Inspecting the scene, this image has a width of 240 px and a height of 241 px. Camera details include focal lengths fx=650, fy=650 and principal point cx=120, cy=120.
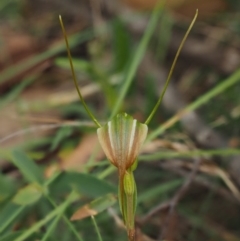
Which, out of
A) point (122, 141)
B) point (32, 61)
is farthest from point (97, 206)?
point (32, 61)

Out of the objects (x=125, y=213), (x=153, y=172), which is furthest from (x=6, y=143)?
(x=125, y=213)

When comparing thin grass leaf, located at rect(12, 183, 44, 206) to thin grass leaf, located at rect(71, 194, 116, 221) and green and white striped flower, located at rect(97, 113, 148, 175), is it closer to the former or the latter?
thin grass leaf, located at rect(71, 194, 116, 221)

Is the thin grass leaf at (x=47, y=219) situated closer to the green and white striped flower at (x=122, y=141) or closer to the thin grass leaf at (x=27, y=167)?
the thin grass leaf at (x=27, y=167)

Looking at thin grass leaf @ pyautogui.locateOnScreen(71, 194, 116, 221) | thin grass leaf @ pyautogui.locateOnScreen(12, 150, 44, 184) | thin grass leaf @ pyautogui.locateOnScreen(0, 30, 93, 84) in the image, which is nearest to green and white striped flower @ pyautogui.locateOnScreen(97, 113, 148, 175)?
thin grass leaf @ pyautogui.locateOnScreen(71, 194, 116, 221)

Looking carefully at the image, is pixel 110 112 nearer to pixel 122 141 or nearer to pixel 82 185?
pixel 82 185

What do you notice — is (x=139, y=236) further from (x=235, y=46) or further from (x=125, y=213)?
(x=235, y=46)

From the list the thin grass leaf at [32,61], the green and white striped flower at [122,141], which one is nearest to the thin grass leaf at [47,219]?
the green and white striped flower at [122,141]

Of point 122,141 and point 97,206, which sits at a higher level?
point 122,141

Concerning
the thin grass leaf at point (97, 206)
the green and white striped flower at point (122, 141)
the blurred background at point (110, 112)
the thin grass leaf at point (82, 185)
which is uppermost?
the green and white striped flower at point (122, 141)
